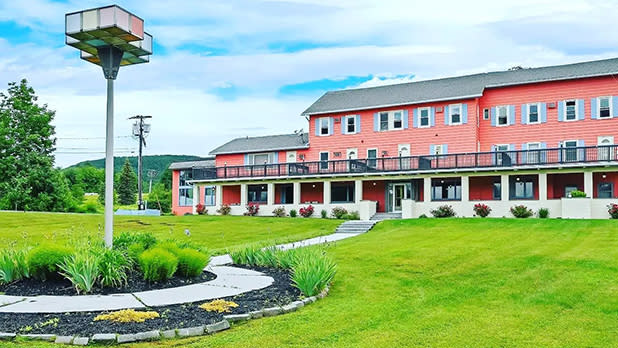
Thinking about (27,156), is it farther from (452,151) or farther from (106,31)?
(106,31)

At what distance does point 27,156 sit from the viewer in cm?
4700

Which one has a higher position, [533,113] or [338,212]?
[533,113]

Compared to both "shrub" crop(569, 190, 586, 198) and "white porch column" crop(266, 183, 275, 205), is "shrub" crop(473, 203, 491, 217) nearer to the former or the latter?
"shrub" crop(569, 190, 586, 198)

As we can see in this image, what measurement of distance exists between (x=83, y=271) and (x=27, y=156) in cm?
4337

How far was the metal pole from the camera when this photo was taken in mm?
10242

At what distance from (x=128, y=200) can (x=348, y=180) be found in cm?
5861

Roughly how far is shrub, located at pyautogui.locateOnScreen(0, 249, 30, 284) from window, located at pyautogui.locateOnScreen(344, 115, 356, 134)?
102ft

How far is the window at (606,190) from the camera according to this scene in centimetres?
3041

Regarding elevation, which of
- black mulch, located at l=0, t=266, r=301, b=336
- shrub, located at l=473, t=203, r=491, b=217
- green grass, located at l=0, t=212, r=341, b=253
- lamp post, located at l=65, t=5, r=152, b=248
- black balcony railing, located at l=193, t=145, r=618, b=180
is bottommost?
green grass, located at l=0, t=212, r=341, b=253

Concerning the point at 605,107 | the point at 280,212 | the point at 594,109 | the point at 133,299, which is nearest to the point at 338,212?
the point at 280,212

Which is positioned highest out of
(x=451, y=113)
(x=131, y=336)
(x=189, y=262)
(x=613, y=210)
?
(x=451, y=113)

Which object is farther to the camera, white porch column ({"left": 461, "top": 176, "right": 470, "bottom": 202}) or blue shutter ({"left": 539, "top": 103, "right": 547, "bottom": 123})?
blue shutter ({"left": 539, "top": 103, "right": 547, "bottom": 123})

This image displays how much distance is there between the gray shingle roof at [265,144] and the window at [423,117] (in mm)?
8568

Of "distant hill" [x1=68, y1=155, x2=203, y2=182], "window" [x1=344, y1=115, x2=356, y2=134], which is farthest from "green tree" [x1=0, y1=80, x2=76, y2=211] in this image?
"distant hill" [x1=68, y1=155, x2=203, y2=182]
